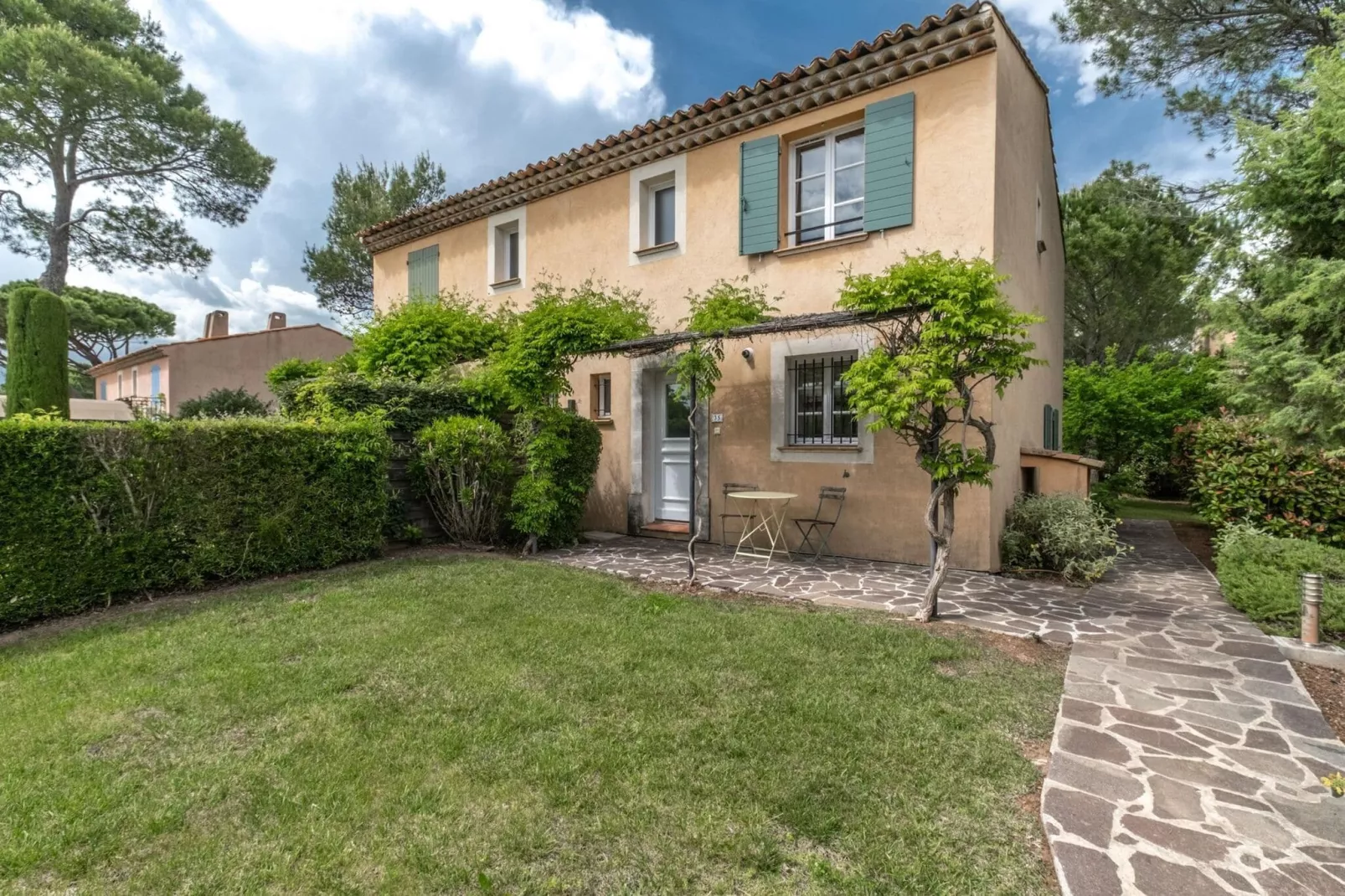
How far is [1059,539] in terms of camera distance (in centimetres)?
673

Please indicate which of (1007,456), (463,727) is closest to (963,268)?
(1007,456)

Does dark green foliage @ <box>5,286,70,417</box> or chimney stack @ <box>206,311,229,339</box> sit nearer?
dark green foliage @ <box>5,286,70,417</box>

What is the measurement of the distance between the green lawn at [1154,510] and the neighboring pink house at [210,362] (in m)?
21.3

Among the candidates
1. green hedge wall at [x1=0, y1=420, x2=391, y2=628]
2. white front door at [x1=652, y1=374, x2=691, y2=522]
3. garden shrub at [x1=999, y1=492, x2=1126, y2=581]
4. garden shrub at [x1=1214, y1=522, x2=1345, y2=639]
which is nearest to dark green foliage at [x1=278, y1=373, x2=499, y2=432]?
green hedge wall at [x1=0, y1=420, x2=391, y2=628]

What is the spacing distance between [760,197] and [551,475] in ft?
15.6

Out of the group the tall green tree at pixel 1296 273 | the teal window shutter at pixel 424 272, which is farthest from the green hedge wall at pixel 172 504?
the tall green tree at pixel 1296 273

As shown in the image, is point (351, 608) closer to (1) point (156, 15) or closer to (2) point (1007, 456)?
(2) point (1007, 456)

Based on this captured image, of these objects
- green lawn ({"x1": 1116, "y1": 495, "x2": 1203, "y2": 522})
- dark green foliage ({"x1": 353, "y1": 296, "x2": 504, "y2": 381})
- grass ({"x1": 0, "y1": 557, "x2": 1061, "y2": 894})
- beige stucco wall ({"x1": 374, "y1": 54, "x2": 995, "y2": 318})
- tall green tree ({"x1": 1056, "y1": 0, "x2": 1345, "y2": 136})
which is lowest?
green lawn ({"x1": 1116, "y1": 495, "x2": 1203, "y2": 522})

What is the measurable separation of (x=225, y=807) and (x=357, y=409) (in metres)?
6.19

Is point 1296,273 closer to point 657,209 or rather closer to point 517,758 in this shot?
point 517,758

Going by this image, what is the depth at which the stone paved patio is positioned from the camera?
2184 millimetres

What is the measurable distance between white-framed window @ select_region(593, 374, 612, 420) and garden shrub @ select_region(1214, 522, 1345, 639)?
802 centimetres

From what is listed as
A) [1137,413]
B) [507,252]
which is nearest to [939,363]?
[507,252]

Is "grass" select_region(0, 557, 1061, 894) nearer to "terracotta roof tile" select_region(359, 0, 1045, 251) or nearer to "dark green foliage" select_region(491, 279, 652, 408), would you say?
"dark green foliage" select_region(491, 279, 652, 408)
